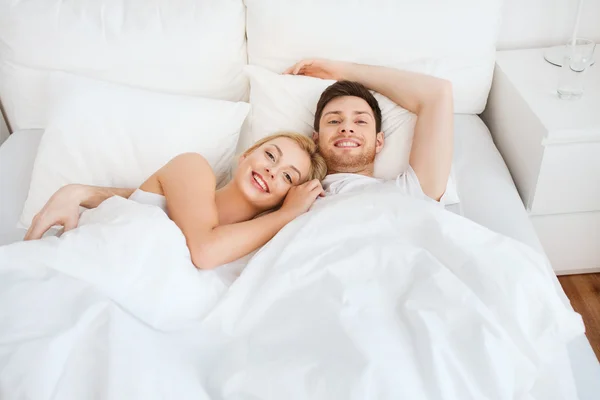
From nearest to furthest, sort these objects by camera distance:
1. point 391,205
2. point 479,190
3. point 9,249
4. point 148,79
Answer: point 9,249 → point 391,205 → point 479,190 → point 148,79

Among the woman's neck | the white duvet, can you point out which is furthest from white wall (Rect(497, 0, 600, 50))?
the woman's neck

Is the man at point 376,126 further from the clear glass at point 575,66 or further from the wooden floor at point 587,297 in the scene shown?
the wooden floor at point 587,297

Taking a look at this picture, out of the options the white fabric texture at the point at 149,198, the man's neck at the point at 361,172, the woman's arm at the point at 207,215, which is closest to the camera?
the woman's arm at the point at 207,215

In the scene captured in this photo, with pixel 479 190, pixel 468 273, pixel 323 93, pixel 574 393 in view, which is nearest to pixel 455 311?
pixel 468 273

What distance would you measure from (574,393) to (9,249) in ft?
3.90

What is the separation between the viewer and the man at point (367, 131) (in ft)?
5.22

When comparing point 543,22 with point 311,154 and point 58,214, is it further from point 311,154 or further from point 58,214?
point 58,214

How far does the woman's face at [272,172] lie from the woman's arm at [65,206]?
378 millimetres

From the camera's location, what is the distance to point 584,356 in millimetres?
1239

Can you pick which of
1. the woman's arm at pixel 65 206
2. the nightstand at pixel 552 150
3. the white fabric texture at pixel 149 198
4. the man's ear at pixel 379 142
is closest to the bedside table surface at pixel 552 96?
the nightstand at pixel 552 150

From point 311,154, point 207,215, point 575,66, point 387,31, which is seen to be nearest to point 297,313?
point 207,215

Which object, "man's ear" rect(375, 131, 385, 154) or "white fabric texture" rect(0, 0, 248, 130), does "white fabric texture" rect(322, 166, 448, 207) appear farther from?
"white fabric texture" rect(0, 0, 248, 130)

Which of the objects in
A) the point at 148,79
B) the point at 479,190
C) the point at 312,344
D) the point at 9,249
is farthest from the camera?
the point at 148,79

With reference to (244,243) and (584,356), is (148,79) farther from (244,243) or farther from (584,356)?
(584,356)
